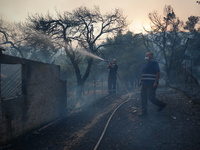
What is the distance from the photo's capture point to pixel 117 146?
4738mm

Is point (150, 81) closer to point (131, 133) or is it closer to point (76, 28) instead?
point (131, 133)

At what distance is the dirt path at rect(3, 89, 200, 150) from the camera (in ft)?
15.5

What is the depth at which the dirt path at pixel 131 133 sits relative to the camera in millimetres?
4727

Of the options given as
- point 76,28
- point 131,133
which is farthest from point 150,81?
point 76,28

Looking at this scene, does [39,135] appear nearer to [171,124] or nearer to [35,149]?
[35,149]

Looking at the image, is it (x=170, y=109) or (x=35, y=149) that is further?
(x=170, y=109)

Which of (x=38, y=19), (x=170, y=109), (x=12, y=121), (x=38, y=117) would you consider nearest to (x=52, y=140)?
(x=12, y=121)

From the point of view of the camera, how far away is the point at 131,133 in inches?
219

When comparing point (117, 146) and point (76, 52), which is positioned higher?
point (76, 52)

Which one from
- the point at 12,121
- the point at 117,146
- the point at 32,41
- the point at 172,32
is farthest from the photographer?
the point at 172,32

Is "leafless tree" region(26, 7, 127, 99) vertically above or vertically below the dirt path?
above

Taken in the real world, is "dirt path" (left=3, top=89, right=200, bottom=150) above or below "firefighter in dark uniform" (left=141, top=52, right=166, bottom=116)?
below

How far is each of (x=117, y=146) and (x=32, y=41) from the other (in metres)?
13.3

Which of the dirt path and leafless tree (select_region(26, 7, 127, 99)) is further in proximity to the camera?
leafless tree (select_region(26, 7, 127, 99))
